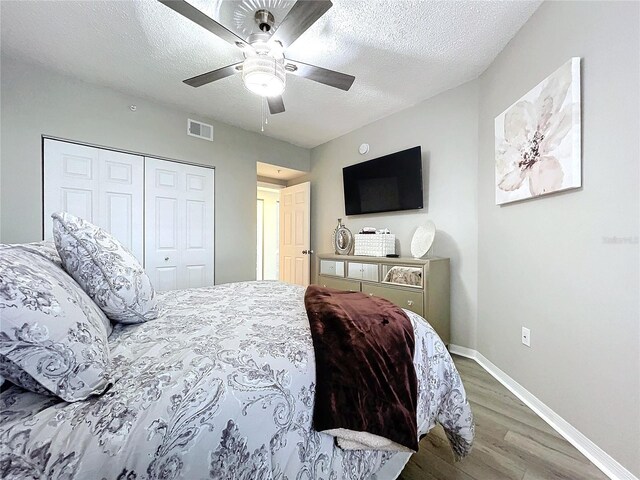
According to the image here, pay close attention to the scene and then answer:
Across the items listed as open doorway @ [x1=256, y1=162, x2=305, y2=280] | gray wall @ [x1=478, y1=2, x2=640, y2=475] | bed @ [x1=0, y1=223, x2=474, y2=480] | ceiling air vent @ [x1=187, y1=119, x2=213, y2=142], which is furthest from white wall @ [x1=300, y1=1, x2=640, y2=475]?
open doorway @ [x1=256, y1=162, x2=305, y2=280]

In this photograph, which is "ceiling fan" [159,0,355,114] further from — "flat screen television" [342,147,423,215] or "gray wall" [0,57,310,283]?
"gray wall" [0,57,310,283]

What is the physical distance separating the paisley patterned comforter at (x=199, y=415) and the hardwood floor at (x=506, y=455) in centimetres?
25

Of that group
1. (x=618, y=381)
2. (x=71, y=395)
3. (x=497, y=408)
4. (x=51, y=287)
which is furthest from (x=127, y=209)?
(x=618, y=381)

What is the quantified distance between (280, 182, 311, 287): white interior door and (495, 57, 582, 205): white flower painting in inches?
107

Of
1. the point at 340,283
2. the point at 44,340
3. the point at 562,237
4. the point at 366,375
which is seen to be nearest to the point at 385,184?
the point at 340,283

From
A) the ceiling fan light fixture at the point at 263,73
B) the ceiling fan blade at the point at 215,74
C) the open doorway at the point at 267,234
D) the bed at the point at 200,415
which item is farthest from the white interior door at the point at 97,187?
the open doorway at the point at 267,234

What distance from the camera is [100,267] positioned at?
1.01m

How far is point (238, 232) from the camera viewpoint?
3.60m

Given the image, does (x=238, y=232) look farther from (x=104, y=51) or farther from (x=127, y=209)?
(x=104, y=51)

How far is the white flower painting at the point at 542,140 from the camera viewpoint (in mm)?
1406

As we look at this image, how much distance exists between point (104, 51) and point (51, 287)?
242 cm

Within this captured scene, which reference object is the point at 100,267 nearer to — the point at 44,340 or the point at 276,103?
the point at 44,340

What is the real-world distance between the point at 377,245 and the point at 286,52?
209 cm

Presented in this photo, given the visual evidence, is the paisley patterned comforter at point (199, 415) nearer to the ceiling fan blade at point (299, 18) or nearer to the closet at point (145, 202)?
the ceiling fan blade at point (299, 18)
